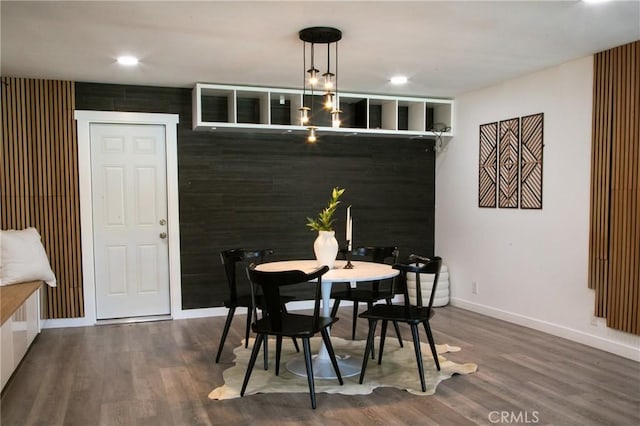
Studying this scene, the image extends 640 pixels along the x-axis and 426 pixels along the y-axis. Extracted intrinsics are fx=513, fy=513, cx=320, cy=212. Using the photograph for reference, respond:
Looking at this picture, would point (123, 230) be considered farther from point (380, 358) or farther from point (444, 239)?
point (444, 239)

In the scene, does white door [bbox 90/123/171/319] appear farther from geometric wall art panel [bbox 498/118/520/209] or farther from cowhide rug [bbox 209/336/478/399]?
geometric wall art panel [bbox 498/118/520/209]

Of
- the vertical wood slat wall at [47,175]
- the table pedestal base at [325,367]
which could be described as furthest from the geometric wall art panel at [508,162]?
the vertical wood slat wall at [47,175]

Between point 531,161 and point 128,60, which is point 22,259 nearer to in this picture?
point 128,60

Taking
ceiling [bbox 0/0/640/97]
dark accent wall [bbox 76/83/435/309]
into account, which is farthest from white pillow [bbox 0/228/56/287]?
ceiling [bbox 0/0/640/97]

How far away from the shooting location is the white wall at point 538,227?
14.7 ft

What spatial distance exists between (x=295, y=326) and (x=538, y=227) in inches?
112

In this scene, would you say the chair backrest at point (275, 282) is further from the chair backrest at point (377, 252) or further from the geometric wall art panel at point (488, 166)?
the geometric wall art panel at point (488, 166)

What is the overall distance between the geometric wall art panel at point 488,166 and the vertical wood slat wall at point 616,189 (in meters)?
1.23

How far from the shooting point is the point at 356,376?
12.0ft

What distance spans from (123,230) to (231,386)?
8.45 ft

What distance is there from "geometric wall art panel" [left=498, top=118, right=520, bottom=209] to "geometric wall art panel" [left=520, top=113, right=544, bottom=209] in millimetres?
84

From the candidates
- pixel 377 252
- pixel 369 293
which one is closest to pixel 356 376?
pixel 369 293

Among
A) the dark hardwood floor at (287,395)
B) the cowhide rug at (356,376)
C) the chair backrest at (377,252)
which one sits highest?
the chair backrest at (377,252)

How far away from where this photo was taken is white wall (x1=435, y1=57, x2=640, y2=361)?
4.47m
